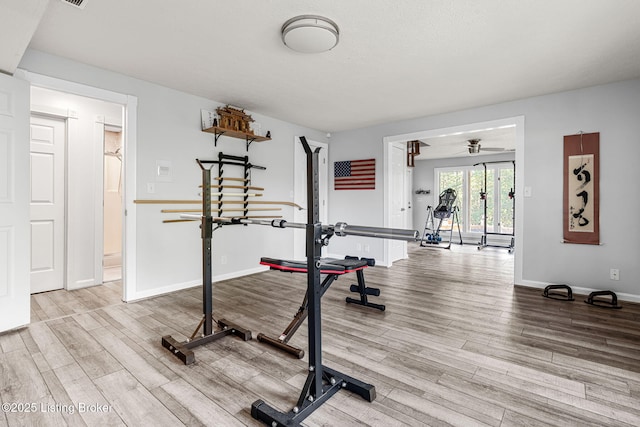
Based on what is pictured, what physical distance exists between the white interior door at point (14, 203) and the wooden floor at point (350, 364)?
0.24 m

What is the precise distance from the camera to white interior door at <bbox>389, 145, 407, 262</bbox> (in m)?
5.55

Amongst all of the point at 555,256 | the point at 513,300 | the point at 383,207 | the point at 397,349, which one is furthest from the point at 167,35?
the point at 555,256

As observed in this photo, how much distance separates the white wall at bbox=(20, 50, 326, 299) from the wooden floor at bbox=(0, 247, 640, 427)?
0.45 metres

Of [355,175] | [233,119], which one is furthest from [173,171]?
[355,175]

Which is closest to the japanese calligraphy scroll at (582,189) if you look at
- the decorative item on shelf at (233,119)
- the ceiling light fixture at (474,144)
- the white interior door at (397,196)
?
the white interior door at (397,196)

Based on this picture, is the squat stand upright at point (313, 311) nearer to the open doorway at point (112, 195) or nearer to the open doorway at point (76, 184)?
the open doorway at point (76, 184)

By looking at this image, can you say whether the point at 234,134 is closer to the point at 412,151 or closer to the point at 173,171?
the point at 173,171

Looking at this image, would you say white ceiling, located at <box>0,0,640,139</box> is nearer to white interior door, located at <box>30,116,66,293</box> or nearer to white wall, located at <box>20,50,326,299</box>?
white wall, located at <box>20,50,326,299</box>

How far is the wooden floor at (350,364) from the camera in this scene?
5.26 ft

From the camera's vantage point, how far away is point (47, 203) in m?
3.79

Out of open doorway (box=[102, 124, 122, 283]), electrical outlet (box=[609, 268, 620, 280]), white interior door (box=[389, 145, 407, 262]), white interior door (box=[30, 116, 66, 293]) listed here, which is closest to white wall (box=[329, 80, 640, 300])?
electrical outlet (box=[609, 268, 620, 280])

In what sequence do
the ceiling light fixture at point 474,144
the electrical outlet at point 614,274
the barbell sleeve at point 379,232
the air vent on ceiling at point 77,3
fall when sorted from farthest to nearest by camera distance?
the ceiling light fixture at point 474,144 < the electrical outlet at point 614,274 < the air vent on ceiling at point 77,3 < the barbell sleeve at point 379,232

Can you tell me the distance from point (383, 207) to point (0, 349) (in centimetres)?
472

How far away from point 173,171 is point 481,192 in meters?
7.33
